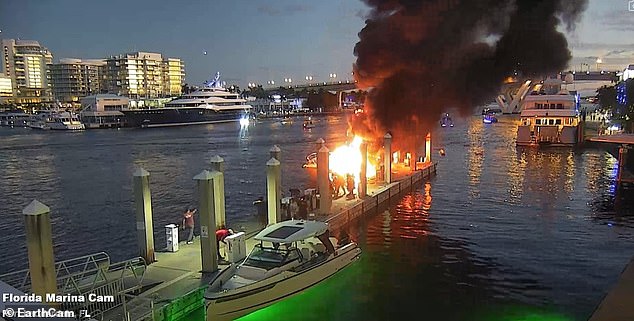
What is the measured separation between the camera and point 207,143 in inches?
2963

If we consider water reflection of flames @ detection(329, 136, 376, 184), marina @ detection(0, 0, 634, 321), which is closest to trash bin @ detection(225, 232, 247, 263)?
marina @ detection(0, 0, 634, 321)

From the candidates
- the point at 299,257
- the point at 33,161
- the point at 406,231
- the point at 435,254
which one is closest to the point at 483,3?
the point at 406,231

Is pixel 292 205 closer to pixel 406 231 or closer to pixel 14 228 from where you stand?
pixel 406 231

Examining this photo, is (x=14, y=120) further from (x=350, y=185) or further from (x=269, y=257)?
(x=269, y=257)

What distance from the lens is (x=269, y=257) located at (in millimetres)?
13703

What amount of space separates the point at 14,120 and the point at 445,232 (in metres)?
168

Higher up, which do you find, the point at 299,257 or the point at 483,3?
the point at 483,3

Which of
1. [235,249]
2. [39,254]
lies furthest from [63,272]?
[39,254]

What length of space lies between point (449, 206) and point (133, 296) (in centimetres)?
1962

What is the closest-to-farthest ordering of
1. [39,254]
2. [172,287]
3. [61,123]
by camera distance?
[39,254] → [172,287] → [61,123]

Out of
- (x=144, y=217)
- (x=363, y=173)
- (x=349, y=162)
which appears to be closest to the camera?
(x=144, y=217)

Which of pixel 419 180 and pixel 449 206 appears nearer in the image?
pixel 449 206

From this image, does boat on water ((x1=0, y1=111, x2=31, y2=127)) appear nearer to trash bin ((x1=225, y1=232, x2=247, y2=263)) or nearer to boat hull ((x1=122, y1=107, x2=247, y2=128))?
boat hull ((x1=122, y1=107, x2=247, y2=128))

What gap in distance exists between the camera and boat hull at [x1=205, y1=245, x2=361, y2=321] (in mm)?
11797
